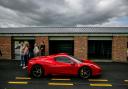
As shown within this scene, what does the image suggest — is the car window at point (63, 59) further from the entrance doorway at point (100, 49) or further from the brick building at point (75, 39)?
the entrance doorway at point (100, 49)

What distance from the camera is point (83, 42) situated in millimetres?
21062

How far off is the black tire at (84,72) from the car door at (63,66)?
1.59 feet

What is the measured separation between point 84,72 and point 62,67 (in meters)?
1.28

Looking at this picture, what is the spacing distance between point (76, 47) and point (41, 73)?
9.73m

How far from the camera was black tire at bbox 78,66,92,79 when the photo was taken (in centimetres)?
1164

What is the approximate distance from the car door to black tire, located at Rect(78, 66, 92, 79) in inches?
19.1

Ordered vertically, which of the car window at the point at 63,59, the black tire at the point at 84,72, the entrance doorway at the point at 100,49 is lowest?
the black tire at the point at 84,72

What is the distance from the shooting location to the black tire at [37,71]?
11.9m

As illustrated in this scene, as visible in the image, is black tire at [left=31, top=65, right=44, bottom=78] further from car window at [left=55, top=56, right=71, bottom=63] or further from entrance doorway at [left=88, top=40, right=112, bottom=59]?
entrance doorway at [left=88, top=40, right=112, bottom=59]

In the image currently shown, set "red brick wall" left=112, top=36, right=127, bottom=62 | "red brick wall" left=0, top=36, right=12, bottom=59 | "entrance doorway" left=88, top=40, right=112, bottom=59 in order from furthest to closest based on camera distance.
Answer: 1. "entrance doorway" left=88, top=40, right=112, bottom=59
2. "red brick wall" left=0, top=36, right=12, bottom=59
3. "red brick wall" left=112, top=36, right=127, bottom=62

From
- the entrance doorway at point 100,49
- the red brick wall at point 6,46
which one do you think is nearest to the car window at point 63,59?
the red brick wall at point 6,46

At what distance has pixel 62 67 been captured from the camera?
11.9 meters

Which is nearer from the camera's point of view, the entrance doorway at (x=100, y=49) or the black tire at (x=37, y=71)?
the black tire at (x=37, y=71)

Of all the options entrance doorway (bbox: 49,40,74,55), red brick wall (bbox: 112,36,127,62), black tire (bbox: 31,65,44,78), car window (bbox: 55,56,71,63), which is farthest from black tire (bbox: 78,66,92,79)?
entrance doorway (bbox: 49,40,74,55)
